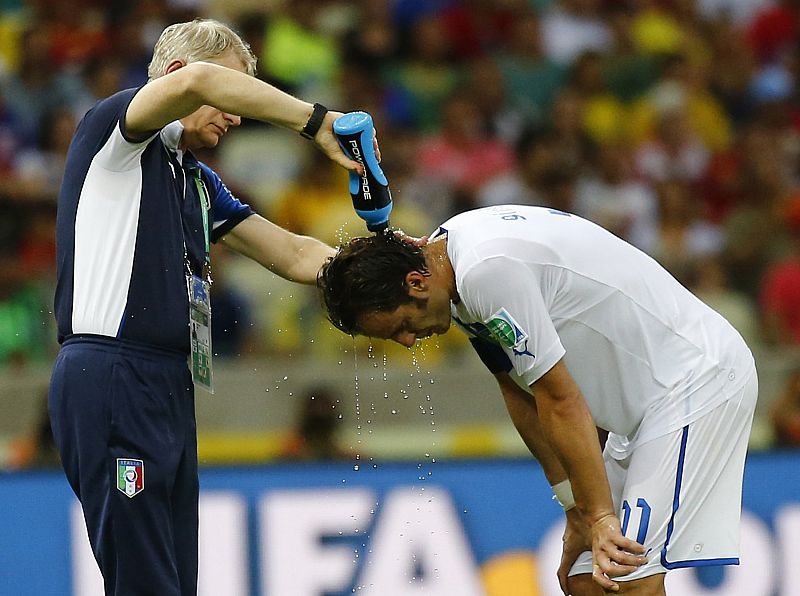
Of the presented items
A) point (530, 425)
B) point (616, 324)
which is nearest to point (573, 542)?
point (530, 425)

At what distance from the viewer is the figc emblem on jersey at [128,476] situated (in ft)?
14.1

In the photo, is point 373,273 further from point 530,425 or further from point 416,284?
point 530,425

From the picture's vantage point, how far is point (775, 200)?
410 inches

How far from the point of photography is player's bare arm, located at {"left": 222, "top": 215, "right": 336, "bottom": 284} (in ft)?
17.0

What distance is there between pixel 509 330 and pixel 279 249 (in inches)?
47.0

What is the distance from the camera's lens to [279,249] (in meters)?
5.21

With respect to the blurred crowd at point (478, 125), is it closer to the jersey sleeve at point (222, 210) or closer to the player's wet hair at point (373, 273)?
the jersey sleeve at point (222, 210)

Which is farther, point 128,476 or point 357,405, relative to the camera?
point 357,405

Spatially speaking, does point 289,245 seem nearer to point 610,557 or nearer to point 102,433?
point 102,433

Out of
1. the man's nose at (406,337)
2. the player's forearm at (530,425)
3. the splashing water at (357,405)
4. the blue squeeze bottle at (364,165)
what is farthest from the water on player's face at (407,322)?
the splashing water at (357,405)

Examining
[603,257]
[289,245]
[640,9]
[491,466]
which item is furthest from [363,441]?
[640,9]

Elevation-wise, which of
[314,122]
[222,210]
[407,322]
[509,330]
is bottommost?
[509,330]

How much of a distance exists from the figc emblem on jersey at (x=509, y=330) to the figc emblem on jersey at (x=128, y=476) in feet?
3.85

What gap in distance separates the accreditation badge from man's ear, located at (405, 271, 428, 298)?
68cm
